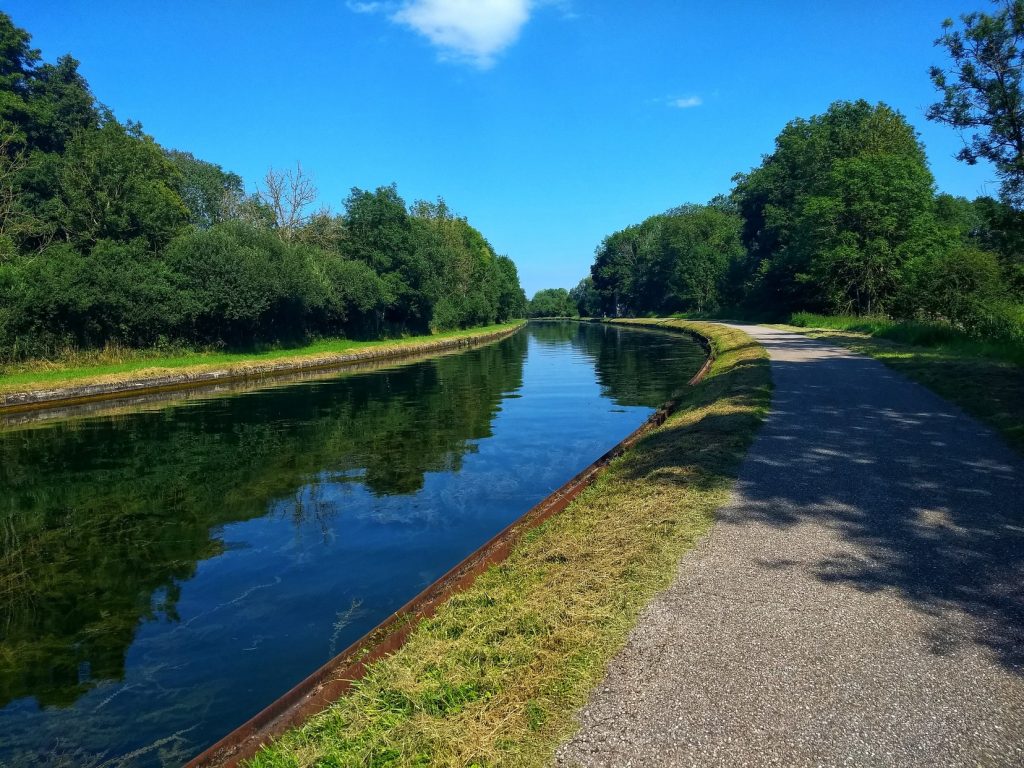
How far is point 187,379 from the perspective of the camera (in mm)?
27859

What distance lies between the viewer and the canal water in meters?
5.05

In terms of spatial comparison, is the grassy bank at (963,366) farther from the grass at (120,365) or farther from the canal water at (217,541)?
the grass at (120,365)

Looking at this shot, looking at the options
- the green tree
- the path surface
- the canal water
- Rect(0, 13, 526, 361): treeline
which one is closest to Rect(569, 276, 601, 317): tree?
Rect(0, 13, 526, 361): treeline

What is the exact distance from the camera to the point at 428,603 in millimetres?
5180

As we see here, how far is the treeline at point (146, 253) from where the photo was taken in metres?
27.6

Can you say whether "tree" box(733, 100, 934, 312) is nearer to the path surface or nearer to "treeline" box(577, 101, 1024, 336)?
"treeline" box(577, 101, 1024, 336)

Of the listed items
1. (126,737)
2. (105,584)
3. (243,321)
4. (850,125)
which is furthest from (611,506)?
(850,125)

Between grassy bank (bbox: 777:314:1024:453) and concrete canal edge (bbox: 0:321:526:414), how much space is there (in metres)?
27.1

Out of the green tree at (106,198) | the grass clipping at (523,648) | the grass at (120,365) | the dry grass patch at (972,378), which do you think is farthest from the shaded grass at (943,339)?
the green tree at (106,198)

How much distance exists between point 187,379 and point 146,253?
36.0 ft

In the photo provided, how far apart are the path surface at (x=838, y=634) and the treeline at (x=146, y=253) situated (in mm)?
29082

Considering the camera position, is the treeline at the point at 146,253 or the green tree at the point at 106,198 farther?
the green tree at the point at 106,198

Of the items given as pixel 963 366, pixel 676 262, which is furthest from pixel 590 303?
pixel 963 366

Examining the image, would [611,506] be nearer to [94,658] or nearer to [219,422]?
[94,658]
